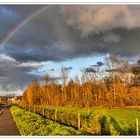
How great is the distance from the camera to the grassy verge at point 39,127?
33.4 feet

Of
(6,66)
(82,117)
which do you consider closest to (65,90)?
(82,117)

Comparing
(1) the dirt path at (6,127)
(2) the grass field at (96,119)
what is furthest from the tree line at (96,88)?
(1) the dirt path at (6,127)

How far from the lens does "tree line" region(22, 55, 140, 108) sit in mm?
10531

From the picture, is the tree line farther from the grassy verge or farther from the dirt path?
the dirt path

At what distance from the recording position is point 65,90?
10938 mm

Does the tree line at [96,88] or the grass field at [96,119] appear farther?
the tree line at [96,88]

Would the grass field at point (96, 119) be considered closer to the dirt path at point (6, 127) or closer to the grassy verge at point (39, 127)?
the grassy verge at point (39, 127)

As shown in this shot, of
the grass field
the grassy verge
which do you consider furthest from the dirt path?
the grass field

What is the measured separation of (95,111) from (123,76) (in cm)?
98

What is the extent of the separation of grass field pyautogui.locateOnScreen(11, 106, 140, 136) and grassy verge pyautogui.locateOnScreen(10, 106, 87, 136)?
44 mm

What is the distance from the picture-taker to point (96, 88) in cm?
1086

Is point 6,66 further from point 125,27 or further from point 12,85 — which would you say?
point 125,27

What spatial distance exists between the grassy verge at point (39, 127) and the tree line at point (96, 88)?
40cm

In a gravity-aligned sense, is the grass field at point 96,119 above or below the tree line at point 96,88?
below
